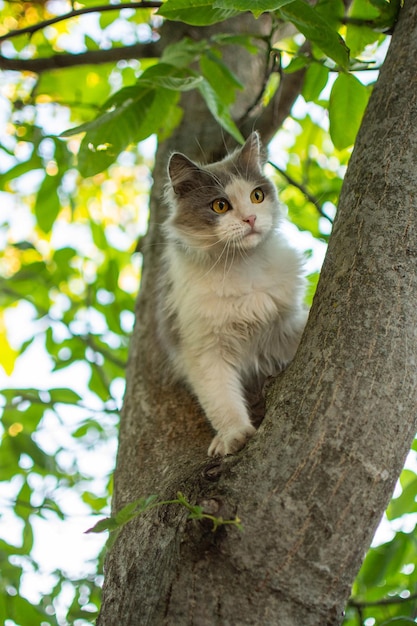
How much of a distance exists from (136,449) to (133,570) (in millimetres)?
715

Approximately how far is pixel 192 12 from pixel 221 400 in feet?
4.83

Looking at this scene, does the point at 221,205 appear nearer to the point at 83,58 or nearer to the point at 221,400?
the point at 221,400

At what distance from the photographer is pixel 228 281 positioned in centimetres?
302

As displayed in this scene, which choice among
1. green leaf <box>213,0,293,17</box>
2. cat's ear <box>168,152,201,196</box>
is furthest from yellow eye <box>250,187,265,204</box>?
green leaf <box>213,0,293,17</box>

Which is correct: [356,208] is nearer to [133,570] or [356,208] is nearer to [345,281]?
[345,281]

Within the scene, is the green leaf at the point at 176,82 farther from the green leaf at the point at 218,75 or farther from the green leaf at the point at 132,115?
the green leaf at the point at 218,75

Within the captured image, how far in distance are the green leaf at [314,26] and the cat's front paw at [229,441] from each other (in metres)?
1.40

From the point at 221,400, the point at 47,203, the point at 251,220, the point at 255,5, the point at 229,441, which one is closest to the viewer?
the point at 255,5

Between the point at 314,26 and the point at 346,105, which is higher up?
the point at 346,105

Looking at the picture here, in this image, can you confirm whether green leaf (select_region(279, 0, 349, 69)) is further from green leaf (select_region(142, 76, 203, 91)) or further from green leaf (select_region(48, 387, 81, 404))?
green leaf (select_region(48, 387, 81, 404))

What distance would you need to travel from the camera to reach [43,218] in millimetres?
3217

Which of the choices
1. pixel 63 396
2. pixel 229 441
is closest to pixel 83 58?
pixel 63 396

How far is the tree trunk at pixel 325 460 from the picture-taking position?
150 cm

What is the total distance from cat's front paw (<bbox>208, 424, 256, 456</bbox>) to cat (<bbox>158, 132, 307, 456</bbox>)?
0.35 meters
